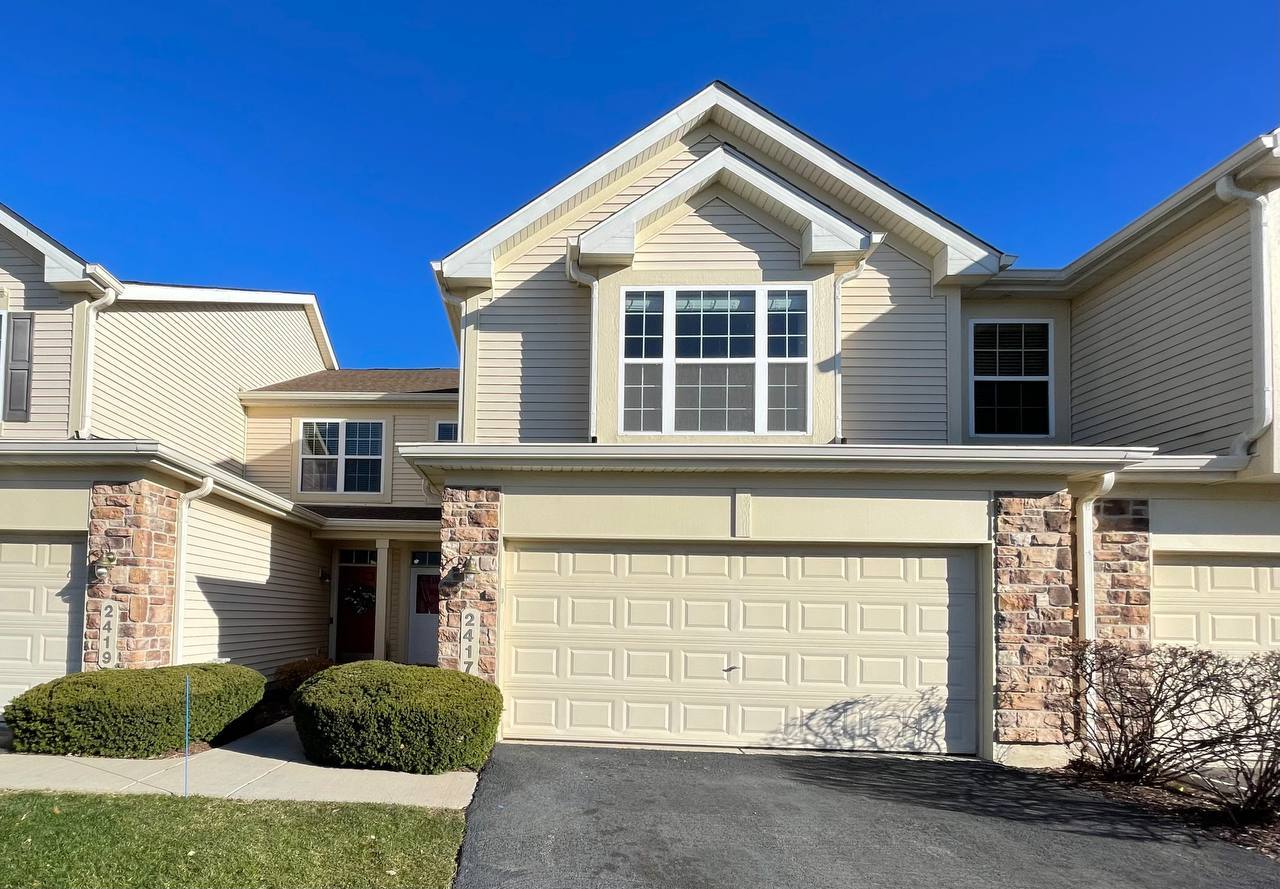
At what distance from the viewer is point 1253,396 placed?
29.2 feet

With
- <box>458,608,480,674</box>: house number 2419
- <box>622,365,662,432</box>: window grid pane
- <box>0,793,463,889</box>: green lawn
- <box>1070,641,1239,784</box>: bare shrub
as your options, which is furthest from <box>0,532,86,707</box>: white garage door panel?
<box>1070,641,1239,784</box>: bare shrub

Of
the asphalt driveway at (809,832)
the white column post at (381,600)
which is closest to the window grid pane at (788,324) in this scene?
the asphalt driveway at (809,832)

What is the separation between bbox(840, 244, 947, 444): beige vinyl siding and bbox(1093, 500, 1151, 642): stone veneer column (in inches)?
86.8

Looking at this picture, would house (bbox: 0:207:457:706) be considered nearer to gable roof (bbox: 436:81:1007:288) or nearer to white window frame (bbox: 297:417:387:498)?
white window frame (bbox: 297:417:387:498)

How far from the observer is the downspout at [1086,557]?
9.10 meters

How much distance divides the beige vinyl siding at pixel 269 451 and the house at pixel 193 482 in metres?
0.03

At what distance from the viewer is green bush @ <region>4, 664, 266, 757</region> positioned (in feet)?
26.7

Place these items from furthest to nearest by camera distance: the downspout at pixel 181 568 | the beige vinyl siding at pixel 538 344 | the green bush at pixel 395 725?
the beige vinyl siding at pixel 538 344
the downspout at pixel 181 568
the green bush at pixel 395 725

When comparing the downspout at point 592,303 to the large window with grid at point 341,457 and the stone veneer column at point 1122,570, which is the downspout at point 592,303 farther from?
the large window with grid at point 341,457

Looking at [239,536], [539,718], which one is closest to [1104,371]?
[539,718]

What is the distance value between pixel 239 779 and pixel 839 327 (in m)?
8.25

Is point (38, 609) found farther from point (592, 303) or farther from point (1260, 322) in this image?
point (1260, 322)

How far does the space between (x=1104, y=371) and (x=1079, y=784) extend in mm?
5648

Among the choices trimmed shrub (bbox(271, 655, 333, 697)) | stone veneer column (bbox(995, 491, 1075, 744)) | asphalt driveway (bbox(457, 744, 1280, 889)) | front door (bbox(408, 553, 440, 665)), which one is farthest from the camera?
front door (bbox(408, 553, 440, 665))
